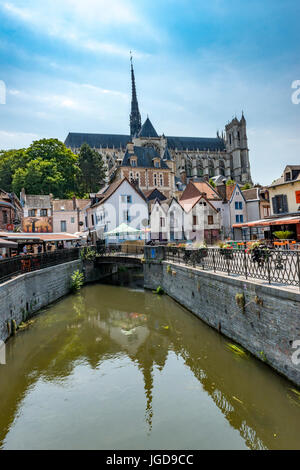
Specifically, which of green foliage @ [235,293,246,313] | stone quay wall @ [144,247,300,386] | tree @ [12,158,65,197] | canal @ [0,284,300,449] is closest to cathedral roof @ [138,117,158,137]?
tree @ [12,158,65,197]

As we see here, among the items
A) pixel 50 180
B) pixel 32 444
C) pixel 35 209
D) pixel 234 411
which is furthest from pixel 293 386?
pixel 50 180

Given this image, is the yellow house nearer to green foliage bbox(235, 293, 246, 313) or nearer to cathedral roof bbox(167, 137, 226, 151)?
green foliage bbox(235, 293, 246, 313)

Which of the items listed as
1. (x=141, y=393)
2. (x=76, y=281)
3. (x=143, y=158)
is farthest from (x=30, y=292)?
(x=143, y=158)

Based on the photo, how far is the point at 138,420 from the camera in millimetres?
7121

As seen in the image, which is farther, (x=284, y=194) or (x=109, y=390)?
(x=284, y=194)

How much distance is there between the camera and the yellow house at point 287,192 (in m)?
23.4

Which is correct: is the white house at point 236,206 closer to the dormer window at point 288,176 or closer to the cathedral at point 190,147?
the dormer window at point 288,176

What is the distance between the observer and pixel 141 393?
842 centimetres

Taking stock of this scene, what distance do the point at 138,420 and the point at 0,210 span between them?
2692 cm

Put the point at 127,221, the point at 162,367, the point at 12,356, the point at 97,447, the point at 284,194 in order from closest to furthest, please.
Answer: the point at 97,447, the point at 162,367, the point at 12,356, the point at 284,194, the point at 127,221

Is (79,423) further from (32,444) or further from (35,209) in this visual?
(35,209)

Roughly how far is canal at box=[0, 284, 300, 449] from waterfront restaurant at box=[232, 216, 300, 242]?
917 centimetres

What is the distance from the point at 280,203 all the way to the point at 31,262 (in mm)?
20239

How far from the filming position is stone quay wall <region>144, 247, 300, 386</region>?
7.42 metres
